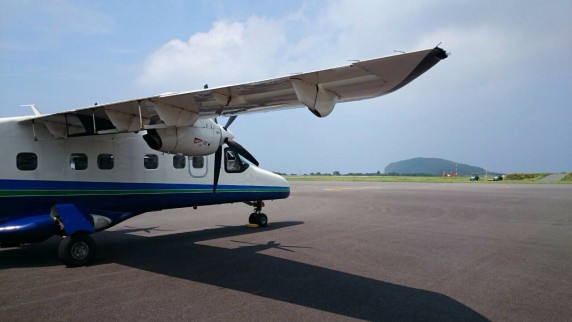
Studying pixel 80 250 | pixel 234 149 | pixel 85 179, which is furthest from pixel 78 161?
pixel 234 149

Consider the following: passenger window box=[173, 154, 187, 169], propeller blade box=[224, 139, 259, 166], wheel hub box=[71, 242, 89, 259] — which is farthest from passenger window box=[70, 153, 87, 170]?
propeller blade box=[224, 139, 259, 166]

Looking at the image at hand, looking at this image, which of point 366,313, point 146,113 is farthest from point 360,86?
point 146,113

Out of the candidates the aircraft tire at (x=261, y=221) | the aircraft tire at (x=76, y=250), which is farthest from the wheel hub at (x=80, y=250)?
the aircraft tire at (x=261, y=221)

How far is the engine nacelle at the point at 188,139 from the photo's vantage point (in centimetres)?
838

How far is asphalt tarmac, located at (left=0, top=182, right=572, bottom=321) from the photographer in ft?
18.1

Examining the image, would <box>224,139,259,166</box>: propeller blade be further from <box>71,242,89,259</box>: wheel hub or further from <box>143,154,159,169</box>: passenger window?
<box>71,242,89,259</box>: wheel hub

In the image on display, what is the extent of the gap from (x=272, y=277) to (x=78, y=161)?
569 cm

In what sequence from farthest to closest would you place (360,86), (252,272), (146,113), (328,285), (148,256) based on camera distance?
1. (148,256)
2. (146,113)
3. (252,272)
4. (328,285)
5. (360,86)

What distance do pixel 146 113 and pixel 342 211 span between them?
12550mm

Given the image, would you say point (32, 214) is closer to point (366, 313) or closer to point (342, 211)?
point (366, 313)

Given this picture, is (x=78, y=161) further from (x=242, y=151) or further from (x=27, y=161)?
(x=242, y=151)

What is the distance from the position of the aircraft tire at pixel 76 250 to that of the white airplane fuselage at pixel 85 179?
644mm

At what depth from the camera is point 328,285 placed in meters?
6.73

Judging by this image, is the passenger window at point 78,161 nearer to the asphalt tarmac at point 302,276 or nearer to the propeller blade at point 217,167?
the asphalt tarmac at point 302,276
